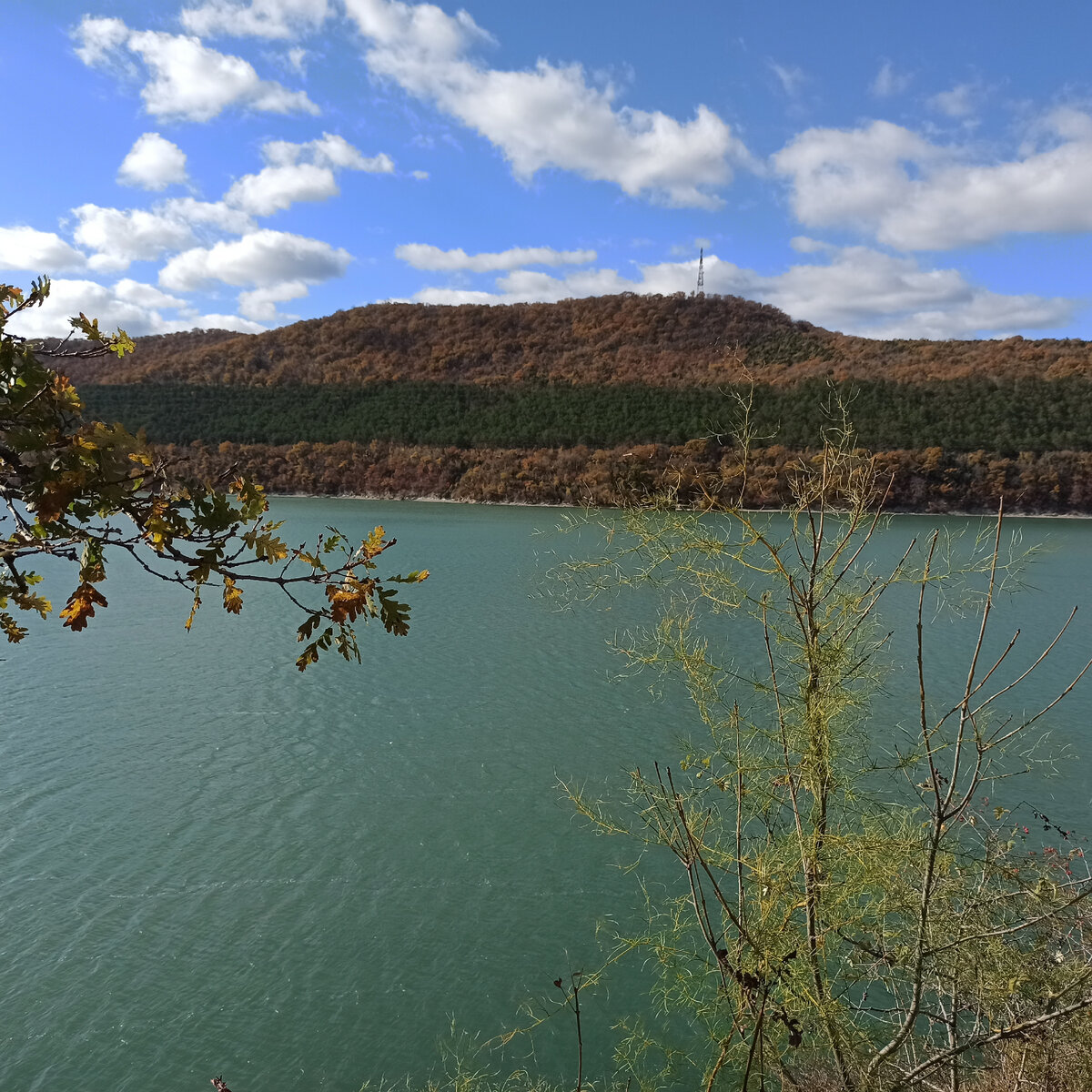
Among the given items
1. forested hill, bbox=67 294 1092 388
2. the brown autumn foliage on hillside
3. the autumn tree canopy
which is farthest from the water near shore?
forested hill, bbox=67 294 1092 388

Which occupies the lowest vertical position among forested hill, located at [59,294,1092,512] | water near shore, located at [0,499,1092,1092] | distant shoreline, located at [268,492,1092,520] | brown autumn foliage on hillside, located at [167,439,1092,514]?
water near shore, located at [0,499,1092,1092]

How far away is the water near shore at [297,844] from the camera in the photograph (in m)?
5.17

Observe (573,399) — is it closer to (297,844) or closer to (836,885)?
(297,844)

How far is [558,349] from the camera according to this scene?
56.4m

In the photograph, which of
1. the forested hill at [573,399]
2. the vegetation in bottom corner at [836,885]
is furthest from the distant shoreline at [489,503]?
the vegetation in bottom corner at [836,885]

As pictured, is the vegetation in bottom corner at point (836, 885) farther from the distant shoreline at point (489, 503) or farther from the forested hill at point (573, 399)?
the distant shoreline at point (489, 503)

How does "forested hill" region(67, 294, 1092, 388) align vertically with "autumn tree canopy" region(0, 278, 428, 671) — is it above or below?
above

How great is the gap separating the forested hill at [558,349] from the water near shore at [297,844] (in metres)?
36.2

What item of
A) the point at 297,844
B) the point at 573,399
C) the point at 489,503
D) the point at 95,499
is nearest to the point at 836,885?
the point at 95,499

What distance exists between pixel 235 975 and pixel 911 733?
6824 mm

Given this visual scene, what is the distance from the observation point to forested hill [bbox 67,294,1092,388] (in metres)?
46.7

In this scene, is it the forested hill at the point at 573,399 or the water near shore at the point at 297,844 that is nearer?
the water near shore at the point at 297,844

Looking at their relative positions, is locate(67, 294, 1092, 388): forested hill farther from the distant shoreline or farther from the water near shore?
the water near shore

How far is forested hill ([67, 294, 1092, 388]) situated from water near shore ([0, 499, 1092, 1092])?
36.2m
